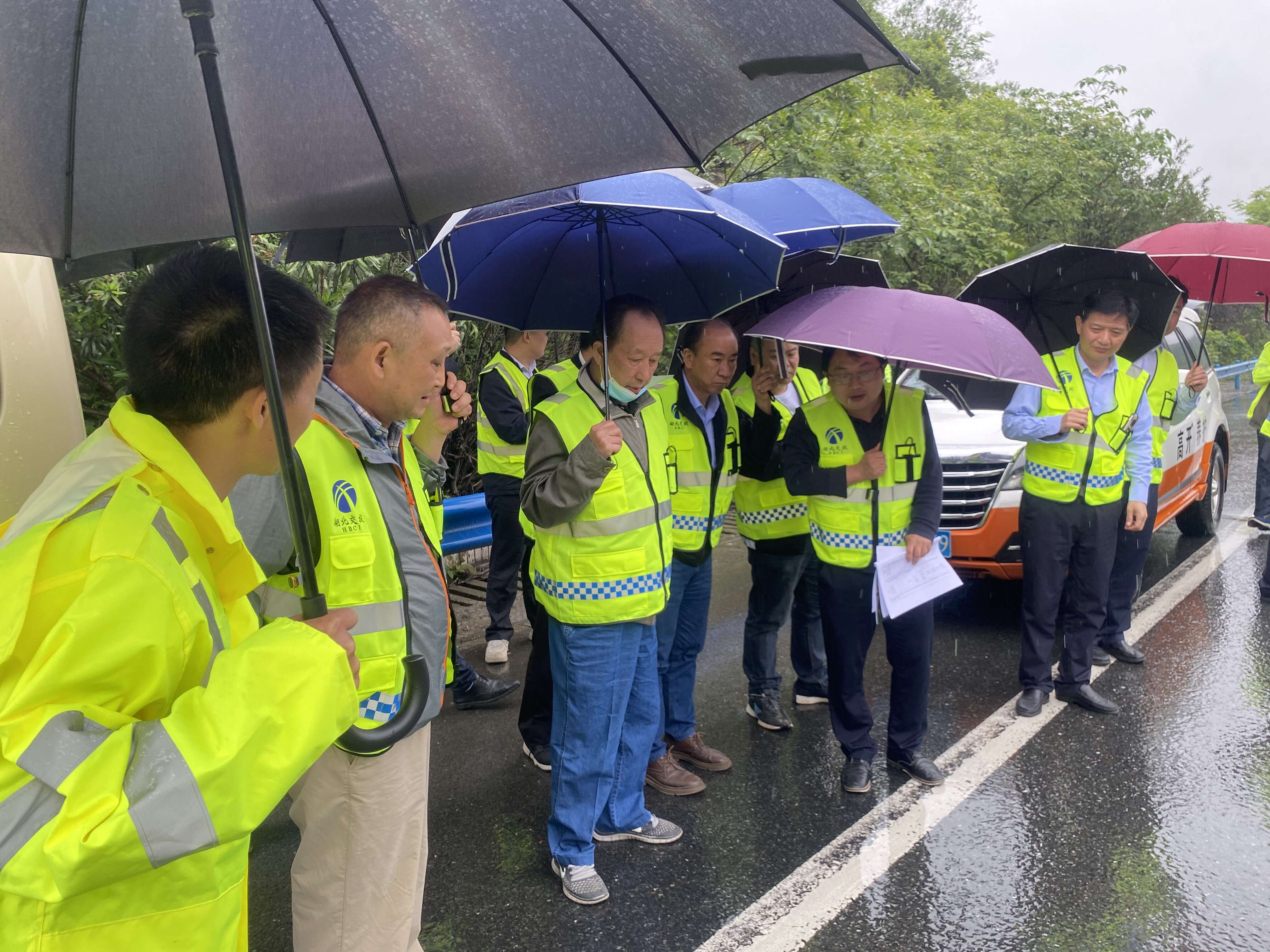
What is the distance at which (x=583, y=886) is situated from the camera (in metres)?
3.34

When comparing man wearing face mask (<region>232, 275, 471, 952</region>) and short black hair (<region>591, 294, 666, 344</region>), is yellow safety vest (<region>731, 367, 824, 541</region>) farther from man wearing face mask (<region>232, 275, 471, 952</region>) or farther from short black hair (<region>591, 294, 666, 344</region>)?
man wearing face mask (<region>232, 275, 471, 952</region>)

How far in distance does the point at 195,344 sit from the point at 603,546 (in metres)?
1.93

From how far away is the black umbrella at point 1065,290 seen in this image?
15.3 feet

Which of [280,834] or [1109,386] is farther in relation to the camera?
[1109,386]

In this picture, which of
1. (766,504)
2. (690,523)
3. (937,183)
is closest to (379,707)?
(690,523)

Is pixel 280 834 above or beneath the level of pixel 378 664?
beneath

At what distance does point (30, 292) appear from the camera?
2.46 m

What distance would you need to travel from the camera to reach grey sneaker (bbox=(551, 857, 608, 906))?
332 cm

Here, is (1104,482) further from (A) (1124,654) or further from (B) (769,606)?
(B) (769,606)

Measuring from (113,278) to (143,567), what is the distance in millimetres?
5245

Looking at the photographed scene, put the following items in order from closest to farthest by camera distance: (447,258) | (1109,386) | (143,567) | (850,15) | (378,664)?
(143,567)
(850,15)
(378,664)
(447,258)
(1109,386)

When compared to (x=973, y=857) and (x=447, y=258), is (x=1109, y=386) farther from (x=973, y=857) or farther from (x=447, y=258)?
(x=447, y=258)

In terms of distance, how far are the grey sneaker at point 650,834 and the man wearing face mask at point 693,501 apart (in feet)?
1.16

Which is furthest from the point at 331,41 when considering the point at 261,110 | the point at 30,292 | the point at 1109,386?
the point at 1109,386
